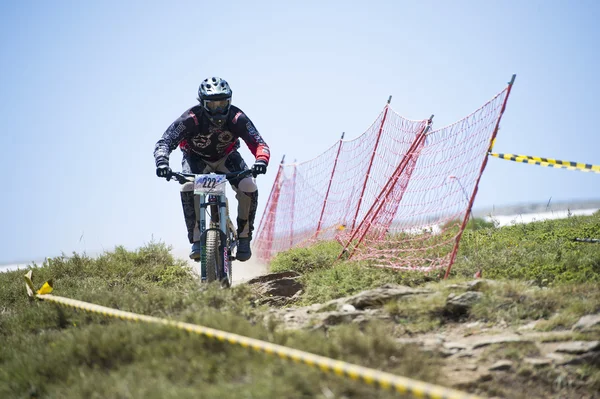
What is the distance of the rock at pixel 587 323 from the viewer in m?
5.68

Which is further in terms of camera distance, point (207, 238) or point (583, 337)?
→ point (207, 238)

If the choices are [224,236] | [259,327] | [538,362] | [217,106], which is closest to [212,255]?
[224,236]

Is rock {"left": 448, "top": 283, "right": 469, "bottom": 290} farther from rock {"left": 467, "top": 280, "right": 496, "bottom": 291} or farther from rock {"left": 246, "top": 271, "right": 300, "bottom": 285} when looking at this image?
rock {"left": 246, "top": 271, "right": 300, "bottom": 285}

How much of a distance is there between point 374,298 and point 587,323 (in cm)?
190

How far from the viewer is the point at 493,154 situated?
8.34 metres

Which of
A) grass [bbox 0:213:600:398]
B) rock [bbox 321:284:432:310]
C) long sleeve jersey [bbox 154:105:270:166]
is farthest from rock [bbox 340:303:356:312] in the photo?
long sleeve jersey [bbox 154:105:270:166]

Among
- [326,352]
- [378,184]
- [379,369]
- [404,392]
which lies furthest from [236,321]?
[378,184]

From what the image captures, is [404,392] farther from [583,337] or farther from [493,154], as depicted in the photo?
[493,154]

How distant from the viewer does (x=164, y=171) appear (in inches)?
338

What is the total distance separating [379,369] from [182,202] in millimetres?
5121

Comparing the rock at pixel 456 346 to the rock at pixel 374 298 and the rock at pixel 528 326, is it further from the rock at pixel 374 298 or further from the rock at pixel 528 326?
the rock at pixel 374 298

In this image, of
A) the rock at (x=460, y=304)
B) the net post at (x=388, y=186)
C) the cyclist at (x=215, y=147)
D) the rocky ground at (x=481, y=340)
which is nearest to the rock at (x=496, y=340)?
the rocky ground at (x=481, y=340)

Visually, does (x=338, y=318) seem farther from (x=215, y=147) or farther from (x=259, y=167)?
(x=215, y=147)

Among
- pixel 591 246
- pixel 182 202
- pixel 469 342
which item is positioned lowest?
pixel 469 342
